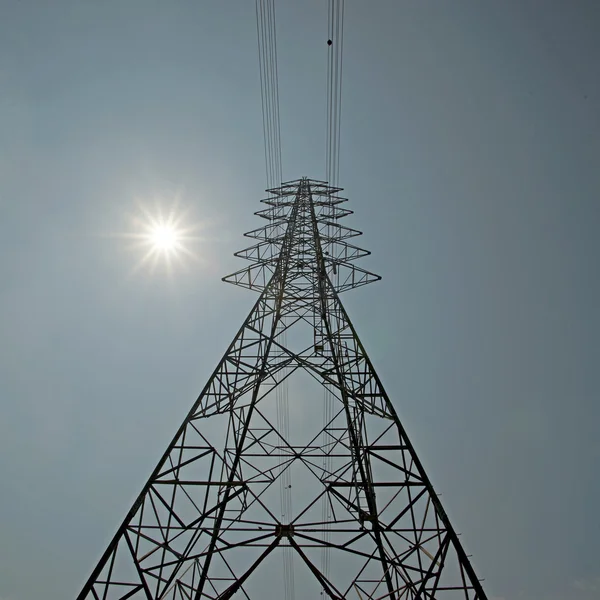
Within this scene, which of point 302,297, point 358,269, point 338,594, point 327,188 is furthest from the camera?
point 327,188

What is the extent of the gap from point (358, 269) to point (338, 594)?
9.64m

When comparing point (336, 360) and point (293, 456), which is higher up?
point (336, 360)

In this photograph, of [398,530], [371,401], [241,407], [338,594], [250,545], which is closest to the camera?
[338,594]

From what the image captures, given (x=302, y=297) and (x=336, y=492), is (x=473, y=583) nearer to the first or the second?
(x=336, y=492)

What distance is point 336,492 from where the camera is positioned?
8.95 meters

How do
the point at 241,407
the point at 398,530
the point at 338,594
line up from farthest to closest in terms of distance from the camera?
the point at 241,407, the point at 398,530, the point at 338,594

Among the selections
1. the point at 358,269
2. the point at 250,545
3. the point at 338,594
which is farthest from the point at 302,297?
the point at 338,594

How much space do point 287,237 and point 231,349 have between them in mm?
5801

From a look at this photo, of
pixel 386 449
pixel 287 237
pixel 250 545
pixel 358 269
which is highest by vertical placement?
pixel 287 237

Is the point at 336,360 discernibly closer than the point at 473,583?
No

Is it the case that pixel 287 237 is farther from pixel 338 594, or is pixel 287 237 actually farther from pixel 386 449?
pixel 338 594

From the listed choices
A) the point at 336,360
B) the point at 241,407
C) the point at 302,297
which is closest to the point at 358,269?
the point at 302,297

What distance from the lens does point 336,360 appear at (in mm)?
10461

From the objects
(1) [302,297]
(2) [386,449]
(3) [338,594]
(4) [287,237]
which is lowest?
(3) [338,594]
